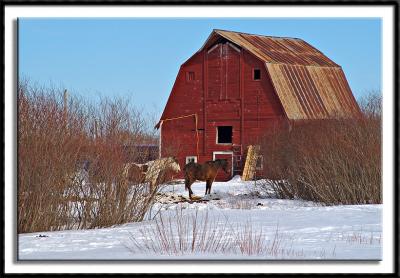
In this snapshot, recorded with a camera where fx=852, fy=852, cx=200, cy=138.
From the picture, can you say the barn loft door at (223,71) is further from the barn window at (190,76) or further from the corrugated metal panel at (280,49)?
the barn window at (190,76)

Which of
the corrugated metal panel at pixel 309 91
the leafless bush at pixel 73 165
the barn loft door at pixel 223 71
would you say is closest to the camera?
the leafless bush at pixel 73 165

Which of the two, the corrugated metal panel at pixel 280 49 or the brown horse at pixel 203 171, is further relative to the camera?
the corrugated metal panel at pixel 280 49

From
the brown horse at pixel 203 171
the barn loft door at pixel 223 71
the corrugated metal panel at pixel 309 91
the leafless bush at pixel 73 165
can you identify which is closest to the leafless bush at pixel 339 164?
the brown horse at pixel 203 171

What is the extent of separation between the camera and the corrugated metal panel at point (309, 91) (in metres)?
37.9

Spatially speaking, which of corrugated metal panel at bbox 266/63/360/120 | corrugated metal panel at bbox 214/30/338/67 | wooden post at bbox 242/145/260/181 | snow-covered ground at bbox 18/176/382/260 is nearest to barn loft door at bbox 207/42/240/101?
corrugated metal panel at bbox 214/30/338/67

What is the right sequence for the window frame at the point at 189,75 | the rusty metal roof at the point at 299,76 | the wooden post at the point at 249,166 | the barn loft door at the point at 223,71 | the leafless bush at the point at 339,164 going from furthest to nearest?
the window frame at the point at 189,75
the barn loft door at the point at 223,71
the rusty metal roof at the point at 299,76
the wooden post at the point at 249,166
the leafless bush at the point at 339,164

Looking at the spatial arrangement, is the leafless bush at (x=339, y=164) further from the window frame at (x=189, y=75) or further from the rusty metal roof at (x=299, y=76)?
the window frame at (x=189, y=75)

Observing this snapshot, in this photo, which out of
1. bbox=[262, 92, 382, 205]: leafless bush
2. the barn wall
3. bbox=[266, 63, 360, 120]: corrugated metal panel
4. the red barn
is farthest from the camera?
the barn wall

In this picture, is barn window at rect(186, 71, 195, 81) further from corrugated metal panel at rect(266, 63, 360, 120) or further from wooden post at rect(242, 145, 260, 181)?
wooden post at rect(242, 145, 260, 181)

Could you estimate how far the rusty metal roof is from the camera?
3819 cm

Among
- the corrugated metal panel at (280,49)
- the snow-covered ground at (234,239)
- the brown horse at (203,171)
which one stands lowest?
the snow-covered ground at (234,239)

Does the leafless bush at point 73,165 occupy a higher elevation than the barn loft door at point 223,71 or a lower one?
lower

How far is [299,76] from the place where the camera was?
3953cm

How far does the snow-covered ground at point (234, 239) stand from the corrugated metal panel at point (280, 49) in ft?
68.4
